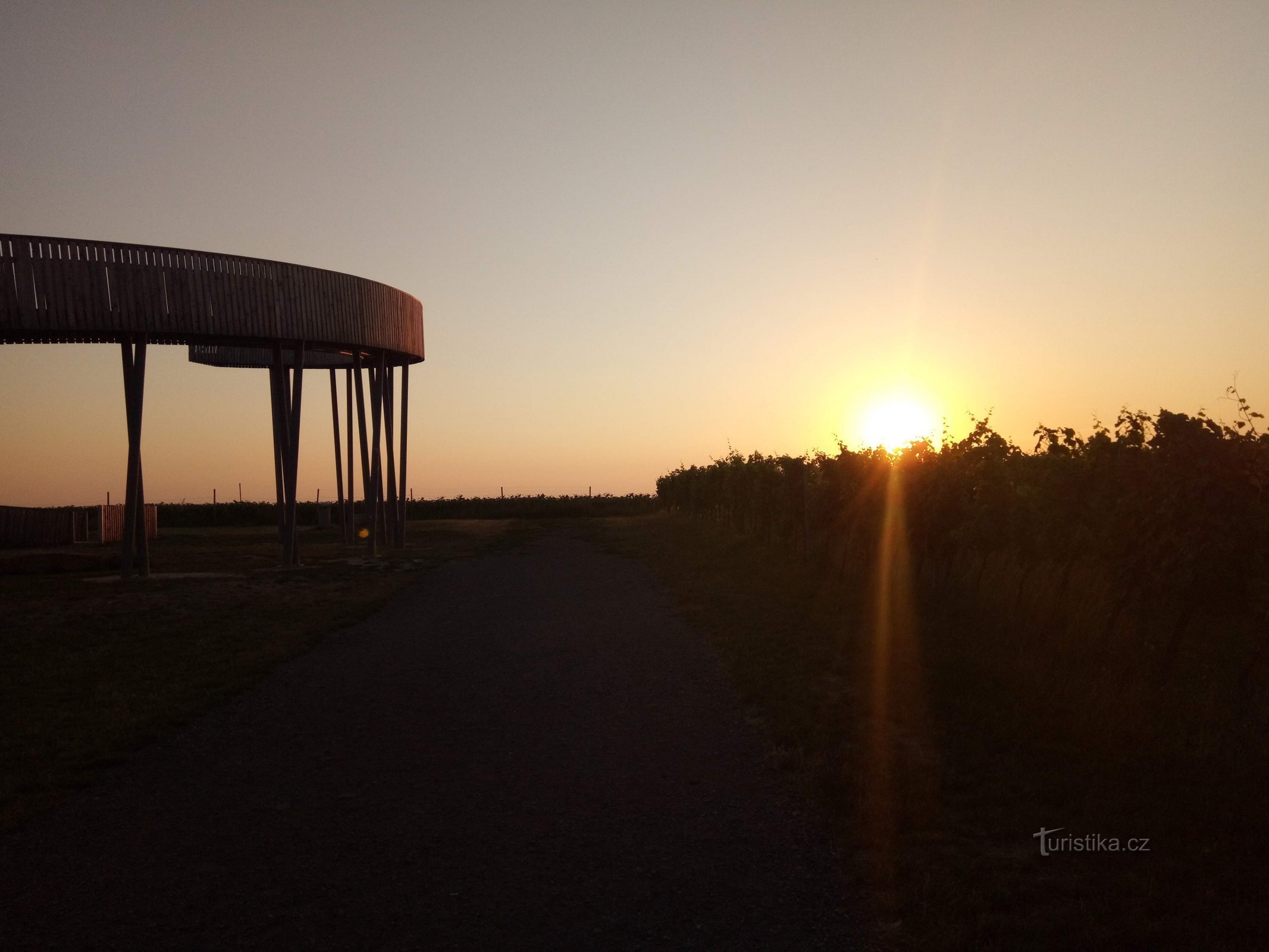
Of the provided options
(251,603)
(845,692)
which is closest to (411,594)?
(251,603)

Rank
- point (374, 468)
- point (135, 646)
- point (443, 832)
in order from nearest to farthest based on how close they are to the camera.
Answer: point (443, 832) < point (135, 646) < point (374, 468)

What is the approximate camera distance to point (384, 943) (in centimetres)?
414

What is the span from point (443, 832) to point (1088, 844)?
3.69 metres

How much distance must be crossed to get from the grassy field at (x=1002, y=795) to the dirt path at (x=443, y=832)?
41 cm

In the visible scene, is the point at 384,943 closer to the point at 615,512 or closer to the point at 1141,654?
the point at 1141,654

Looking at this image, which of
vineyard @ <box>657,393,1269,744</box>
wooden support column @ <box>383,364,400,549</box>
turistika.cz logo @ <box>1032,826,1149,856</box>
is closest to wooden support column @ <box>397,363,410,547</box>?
wooden support column @ <box>383,364,400,549</box>

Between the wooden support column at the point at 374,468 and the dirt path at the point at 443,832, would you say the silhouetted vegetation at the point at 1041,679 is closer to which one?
the dirt path at the point at 443,832

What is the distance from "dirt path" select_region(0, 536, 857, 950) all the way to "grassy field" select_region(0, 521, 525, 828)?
1.57 feet

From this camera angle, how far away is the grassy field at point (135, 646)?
734 centimetres

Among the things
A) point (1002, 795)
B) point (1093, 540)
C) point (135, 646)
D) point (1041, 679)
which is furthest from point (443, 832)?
point (1093, 540)

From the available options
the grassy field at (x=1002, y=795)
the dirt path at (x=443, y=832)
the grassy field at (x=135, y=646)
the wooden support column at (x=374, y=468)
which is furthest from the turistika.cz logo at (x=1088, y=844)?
the wooden support column at (x=374, y=468)

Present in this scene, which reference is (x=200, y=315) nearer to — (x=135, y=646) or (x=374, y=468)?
(x=374, y=468)

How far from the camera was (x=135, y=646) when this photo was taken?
12.0 meters

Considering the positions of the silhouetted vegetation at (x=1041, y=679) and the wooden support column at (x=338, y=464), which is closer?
the silhouetted vegetation at (x=1041, y=679)
